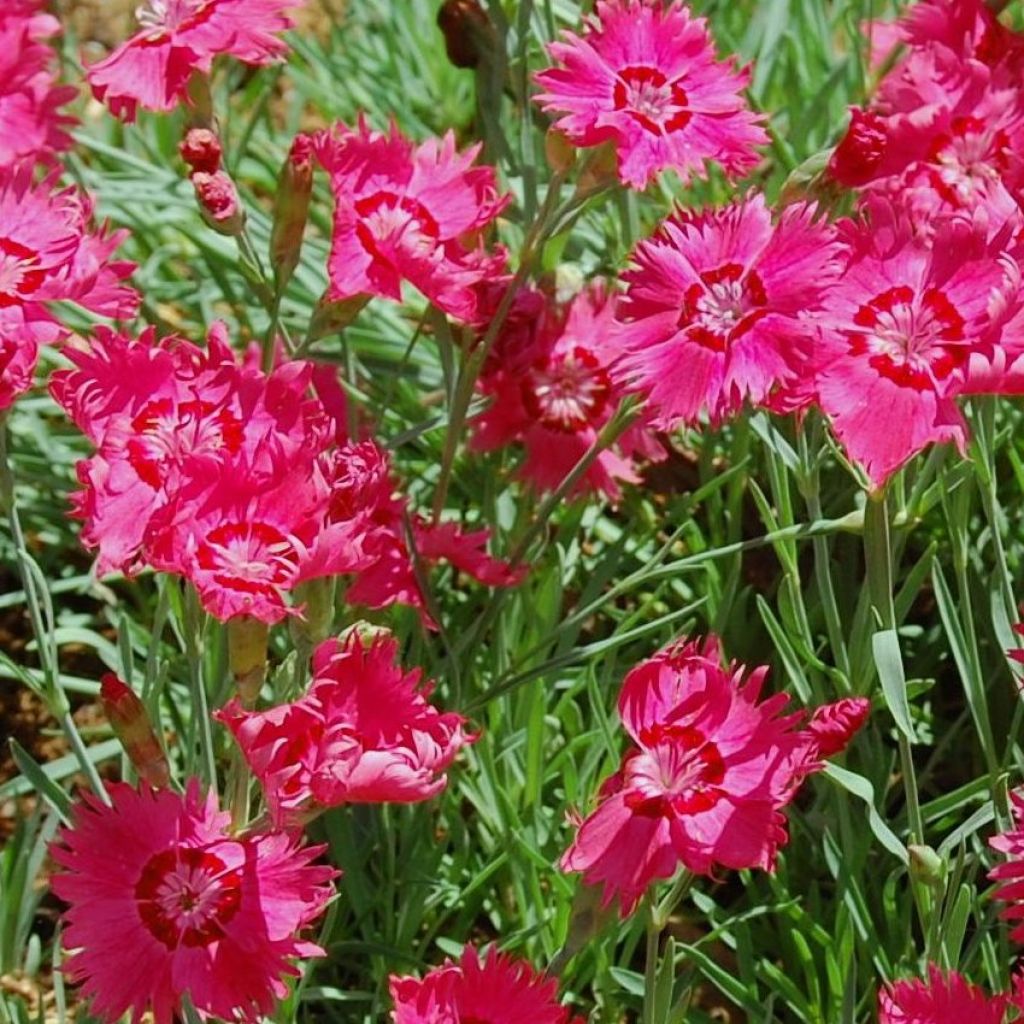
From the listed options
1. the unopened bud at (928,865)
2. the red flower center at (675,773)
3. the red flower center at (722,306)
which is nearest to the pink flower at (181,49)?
the red flower center at (722,306)

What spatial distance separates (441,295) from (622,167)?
0.20 meters

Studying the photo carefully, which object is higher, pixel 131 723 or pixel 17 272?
pixel 17 272

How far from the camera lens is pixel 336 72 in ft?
9.13

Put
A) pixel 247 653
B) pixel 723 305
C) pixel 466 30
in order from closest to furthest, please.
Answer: pixel 247 653 → pixel 723 305 → pixel 466 30

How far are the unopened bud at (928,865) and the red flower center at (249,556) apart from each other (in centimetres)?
49

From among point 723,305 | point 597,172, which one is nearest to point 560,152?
point 597,172

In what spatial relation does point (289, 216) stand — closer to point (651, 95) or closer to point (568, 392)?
point (651, 95)

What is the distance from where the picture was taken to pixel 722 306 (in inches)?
58.0

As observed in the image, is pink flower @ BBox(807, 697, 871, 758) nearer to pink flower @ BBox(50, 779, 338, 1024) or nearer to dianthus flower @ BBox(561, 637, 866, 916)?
dianthus flower @ BBox(561, 637, 866, 916)

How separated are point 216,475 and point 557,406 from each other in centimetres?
65

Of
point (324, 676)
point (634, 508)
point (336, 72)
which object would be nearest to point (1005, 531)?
point (634, 508)

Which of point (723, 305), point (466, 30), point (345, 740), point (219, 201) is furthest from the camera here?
point (466, 30)

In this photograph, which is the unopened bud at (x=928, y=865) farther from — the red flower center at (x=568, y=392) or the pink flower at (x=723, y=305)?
the red flower center at (x=568, y=392)

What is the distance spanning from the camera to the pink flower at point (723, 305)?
1430 millimetres
